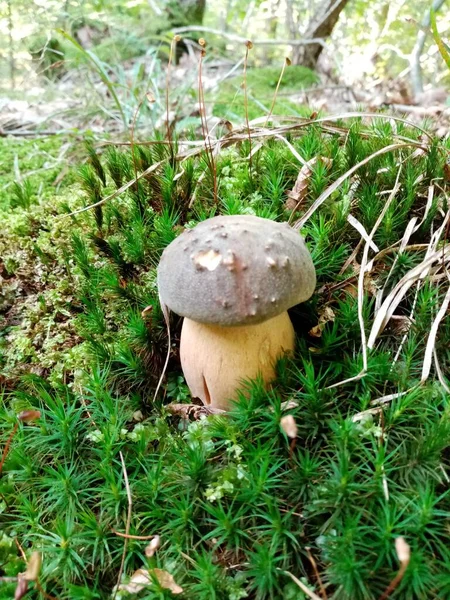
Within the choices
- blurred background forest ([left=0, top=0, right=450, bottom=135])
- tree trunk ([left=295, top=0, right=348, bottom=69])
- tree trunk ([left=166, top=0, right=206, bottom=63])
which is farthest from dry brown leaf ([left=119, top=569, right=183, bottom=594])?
tree trunk ([left=166, top=0, right=206, bottom=63])

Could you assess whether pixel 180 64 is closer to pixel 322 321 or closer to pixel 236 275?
pixel 322 321

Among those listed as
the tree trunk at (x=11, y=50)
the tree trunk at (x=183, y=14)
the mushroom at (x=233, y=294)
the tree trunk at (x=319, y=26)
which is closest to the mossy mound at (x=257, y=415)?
the mushroom at (x=233, y=294)

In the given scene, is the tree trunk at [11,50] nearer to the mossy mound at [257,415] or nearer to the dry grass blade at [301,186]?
the mossy mound at [257,415]

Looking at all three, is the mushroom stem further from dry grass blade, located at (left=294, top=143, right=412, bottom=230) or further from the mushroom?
dry grass blade, located at (left=294, top=143, right=412, bottom=230)

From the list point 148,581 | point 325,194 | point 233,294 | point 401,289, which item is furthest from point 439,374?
point 148,581

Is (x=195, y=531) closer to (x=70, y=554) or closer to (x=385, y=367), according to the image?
(x=70, y=554)

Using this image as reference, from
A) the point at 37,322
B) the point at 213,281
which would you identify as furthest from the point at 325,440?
the point at 37,322
